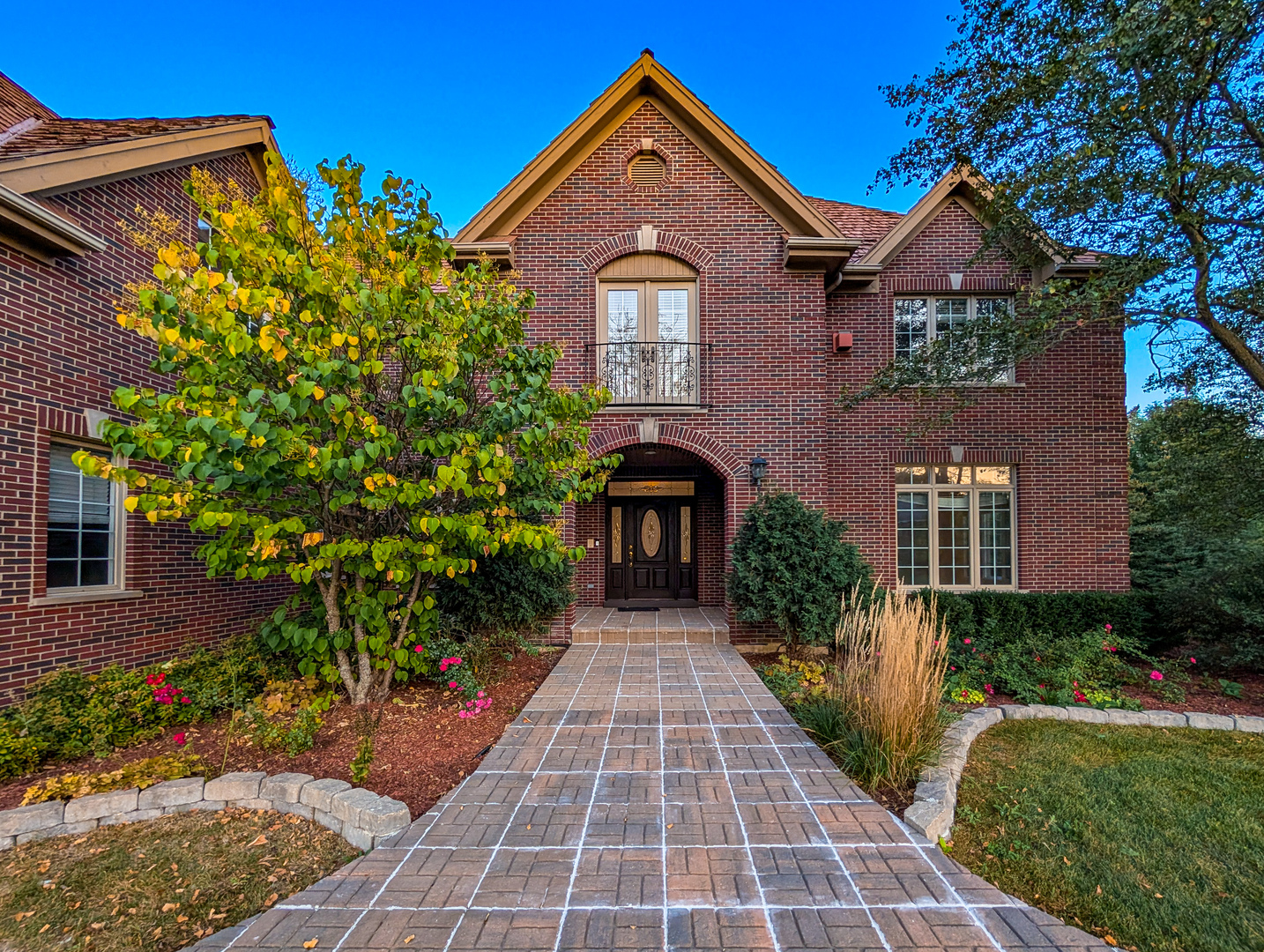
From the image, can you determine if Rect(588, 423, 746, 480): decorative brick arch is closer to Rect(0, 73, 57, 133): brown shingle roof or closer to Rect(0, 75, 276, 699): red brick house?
Rect(0, 75, 276, 699): red brick house

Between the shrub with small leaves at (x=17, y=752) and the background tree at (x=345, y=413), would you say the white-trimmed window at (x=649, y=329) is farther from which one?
the shrub with small leaves at (x=17, y=752)

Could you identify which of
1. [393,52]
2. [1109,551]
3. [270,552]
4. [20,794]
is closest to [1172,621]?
[1109,551]

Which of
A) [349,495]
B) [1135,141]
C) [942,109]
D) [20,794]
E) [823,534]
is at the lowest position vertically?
[20,794]

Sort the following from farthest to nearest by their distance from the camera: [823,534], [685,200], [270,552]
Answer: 1. [685,200]
2. [823,534]
3. [270,552]

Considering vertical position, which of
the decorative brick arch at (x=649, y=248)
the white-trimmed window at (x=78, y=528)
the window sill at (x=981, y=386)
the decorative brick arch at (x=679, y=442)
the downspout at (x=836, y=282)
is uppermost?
the decorative brick arch at (x=649, y=248)

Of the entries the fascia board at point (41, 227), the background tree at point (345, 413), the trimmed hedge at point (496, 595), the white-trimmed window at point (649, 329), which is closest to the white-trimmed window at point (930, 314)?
the white-trimmed window at point (649, 329)

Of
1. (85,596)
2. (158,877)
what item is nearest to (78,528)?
(85,596)

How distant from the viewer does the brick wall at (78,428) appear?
15.9 feet

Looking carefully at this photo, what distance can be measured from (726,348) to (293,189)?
5.64m

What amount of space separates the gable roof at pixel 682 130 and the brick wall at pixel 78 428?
3.95m

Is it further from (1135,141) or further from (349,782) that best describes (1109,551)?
(349,782)

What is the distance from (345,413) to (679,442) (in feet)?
16.9

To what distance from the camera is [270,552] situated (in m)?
3.92

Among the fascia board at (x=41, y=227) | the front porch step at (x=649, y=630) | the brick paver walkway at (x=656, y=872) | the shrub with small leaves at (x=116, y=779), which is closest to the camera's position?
the brick paver walkway at (x=656, y=872)
